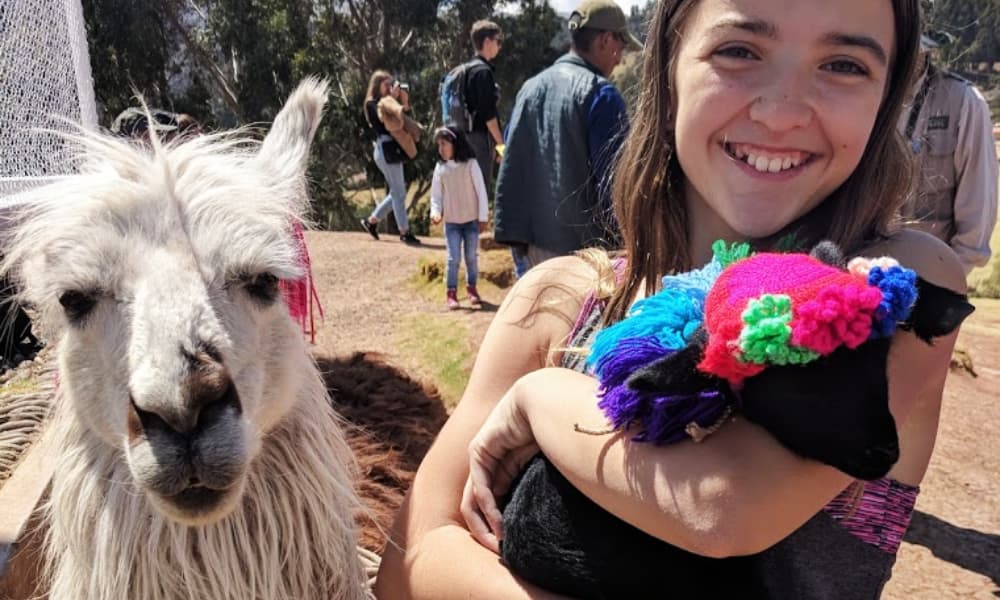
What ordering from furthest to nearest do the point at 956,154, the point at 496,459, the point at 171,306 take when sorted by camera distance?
the point at 956,154
the point at 171,306
the point at 496,459

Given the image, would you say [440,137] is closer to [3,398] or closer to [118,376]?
[3,398]

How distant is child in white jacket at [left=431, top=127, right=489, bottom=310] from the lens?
20.8ft

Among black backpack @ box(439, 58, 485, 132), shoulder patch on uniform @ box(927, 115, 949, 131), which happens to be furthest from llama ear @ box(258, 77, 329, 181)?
black backpack @ box(439, 58, 485, 132)

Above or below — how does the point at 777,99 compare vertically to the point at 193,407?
above

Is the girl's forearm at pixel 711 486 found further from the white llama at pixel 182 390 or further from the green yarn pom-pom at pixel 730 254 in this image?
the white llama at pixel 182 390

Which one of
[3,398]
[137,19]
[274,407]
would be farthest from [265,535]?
[137,19]

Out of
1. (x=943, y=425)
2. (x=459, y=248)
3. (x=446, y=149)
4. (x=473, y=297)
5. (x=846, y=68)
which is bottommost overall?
(x=943, y=425)

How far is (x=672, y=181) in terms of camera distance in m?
1.33

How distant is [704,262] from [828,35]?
0.40m

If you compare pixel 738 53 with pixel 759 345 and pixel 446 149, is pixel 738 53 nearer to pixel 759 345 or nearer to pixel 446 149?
pixel 759 345

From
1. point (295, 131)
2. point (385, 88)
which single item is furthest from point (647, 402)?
point (385, 88)

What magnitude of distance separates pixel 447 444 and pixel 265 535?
1.76 ft

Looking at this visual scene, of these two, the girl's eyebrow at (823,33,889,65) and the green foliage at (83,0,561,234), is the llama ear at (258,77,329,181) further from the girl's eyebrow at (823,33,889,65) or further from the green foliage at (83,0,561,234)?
the green foliage at (83,0,561,234)

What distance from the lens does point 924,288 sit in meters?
0.83
